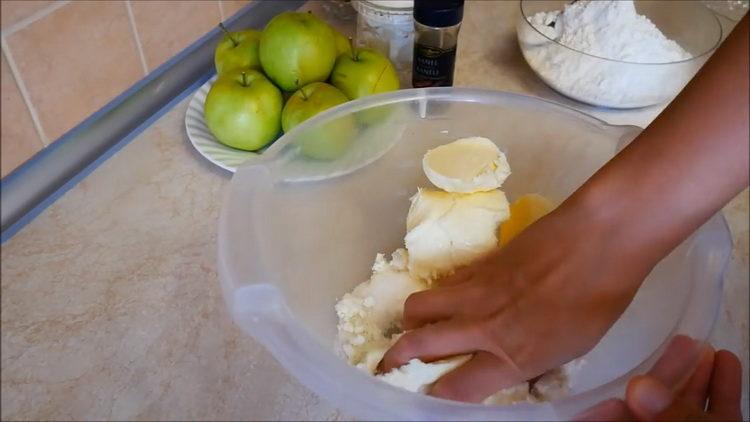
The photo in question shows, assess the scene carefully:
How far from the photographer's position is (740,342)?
0.57 metres

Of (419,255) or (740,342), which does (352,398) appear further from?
(740,342)

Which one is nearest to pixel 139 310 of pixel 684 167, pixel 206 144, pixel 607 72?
pixel 206 144

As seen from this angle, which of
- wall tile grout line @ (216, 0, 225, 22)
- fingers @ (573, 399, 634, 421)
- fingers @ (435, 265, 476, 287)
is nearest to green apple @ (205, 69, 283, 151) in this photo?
wall tile grout line @ (216, 0, 225, 22)

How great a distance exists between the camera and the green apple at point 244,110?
0.66 m

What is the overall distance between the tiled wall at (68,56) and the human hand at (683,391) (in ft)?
1.64

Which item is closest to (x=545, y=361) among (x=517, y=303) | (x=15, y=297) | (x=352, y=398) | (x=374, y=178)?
(x=517, y=303)

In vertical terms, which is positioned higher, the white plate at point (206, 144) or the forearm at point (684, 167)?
the forearm at point (684, 167)

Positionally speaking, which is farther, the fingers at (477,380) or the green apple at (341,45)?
the green apple at (341,45)

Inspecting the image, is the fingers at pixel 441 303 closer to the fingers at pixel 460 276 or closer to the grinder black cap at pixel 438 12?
the fingers at pixel 460 276

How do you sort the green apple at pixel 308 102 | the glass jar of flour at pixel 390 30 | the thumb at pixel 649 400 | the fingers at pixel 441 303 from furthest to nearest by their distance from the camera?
the glass jar of flour at pixel 390 30
the green apple at pixel 308 102
the fingers at pixel 441 303
the thumb at pixel 649 400

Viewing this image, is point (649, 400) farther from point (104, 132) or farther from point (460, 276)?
point (104, 132)

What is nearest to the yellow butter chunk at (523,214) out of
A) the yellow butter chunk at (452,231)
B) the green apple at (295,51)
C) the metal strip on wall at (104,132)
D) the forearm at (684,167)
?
the yellow butter chunk at (452,231)

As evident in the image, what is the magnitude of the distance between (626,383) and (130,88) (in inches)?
21.4

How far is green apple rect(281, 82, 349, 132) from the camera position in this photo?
65 cm
